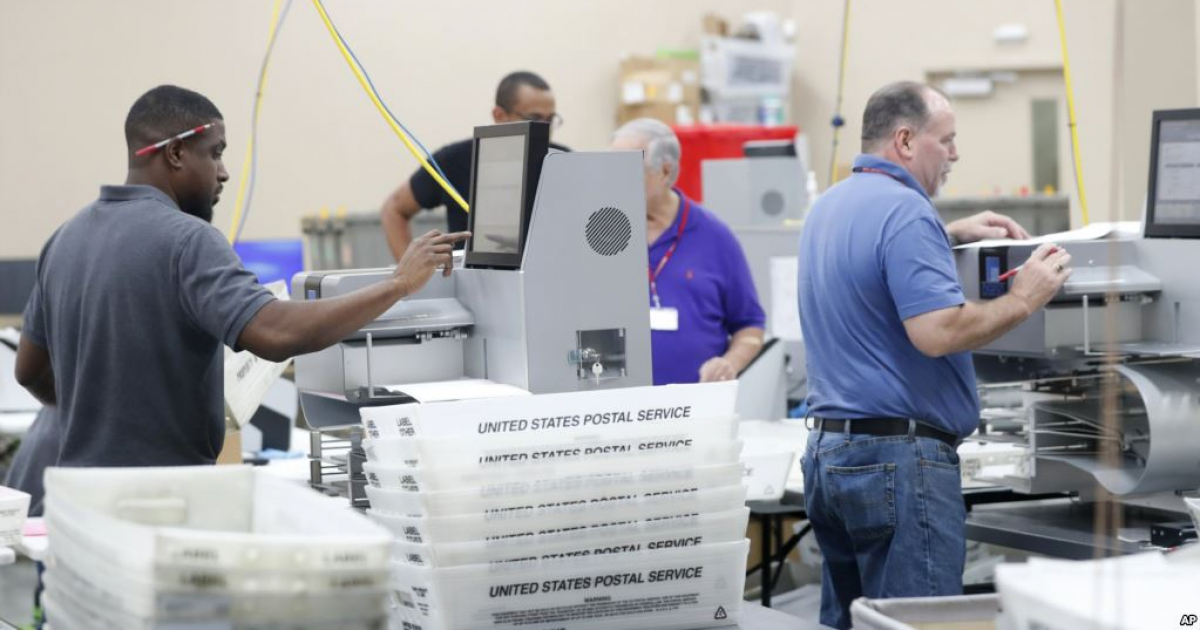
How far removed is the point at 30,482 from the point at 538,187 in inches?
49.3

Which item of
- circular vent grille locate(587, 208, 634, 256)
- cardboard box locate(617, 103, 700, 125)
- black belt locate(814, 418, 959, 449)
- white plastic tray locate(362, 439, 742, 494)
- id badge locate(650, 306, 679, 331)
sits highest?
cardboard box locate(617, 103, 700, 125)

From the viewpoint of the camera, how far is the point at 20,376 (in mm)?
2314

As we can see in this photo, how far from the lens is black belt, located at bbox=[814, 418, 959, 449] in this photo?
7.34 feet

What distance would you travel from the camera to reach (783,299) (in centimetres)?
439

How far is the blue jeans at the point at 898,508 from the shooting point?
2223 mm

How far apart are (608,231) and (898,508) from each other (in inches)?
27.0

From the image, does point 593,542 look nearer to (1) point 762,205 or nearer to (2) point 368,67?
(1) point 762,205

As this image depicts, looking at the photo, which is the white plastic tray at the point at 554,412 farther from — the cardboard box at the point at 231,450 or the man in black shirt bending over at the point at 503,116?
the man in black shirt bending over at the point at 503,116

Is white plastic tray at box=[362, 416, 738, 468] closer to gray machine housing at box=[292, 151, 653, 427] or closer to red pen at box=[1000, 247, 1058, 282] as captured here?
gray machine housing at box=[292, 151, 653, 427]

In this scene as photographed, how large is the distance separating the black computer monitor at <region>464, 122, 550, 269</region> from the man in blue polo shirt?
1.99 feet

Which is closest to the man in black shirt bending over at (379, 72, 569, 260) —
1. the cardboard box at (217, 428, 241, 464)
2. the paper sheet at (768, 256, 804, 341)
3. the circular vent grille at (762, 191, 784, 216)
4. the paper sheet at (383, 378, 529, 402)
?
the cardboard box at (217, 428, 241, 464)

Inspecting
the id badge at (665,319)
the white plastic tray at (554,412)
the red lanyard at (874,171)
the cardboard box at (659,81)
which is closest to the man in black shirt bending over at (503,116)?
the id badge at (665,319)

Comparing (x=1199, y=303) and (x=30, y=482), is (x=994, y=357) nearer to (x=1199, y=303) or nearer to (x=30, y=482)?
(x=1199, y=303)

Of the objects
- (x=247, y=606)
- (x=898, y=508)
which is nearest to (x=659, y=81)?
(x=898, y=508)
